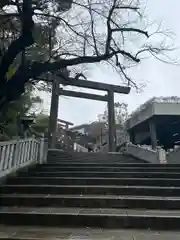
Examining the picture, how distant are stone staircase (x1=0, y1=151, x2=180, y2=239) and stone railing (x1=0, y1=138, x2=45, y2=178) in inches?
11.3

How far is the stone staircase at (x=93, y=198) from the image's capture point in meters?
4.38

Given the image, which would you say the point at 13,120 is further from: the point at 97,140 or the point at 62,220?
the point at 97,140

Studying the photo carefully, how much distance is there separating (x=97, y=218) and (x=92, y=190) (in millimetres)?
1434

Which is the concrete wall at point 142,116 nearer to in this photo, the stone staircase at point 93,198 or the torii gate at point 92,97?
the torii gate at point 92,97

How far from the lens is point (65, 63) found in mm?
5859

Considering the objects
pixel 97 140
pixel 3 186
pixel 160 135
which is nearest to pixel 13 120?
pixel 3 186

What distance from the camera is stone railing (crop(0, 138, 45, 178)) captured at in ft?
20.4

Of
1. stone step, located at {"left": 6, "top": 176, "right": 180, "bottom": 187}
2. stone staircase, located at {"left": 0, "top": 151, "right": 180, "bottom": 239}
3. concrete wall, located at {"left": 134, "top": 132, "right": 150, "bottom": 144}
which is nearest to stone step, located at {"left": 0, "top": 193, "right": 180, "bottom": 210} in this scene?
stone staircase, located at {"left": 0, "top": 151, "right": 180, "bottom": 239}

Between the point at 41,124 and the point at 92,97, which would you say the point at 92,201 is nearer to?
the point at 92,97

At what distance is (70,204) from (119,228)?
4.11 feet

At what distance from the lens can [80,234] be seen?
3896 millimetres

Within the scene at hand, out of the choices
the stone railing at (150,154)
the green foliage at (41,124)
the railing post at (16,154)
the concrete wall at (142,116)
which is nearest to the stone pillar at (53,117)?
the green foliage at (41,124)

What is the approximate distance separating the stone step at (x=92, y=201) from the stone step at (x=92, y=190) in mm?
Result: 402

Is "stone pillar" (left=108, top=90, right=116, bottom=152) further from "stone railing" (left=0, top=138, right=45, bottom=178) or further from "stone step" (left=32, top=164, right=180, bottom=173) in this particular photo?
"stone step" (left=32, top=164, right=180, bottom=173)
